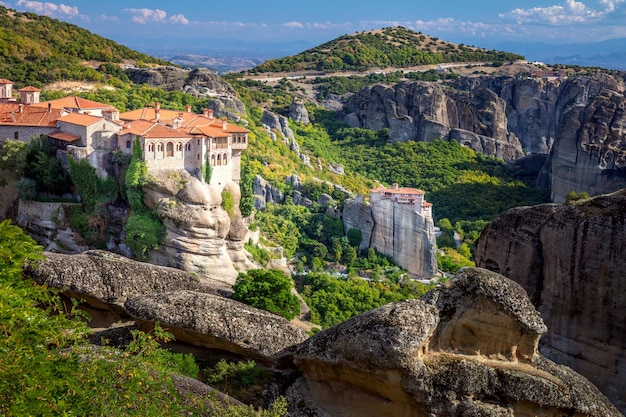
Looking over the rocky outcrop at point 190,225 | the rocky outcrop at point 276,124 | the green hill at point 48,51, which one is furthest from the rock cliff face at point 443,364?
the rocky outcrop at point 276,124

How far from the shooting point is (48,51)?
194 feet

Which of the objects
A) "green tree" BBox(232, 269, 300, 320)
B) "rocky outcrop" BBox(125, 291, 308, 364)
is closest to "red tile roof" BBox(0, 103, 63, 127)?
"green tree" BBox(232, 269, 300, 320)

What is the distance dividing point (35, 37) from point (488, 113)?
47773 millimetres

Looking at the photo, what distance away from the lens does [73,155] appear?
1268 inches

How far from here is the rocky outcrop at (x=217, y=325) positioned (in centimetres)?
1438

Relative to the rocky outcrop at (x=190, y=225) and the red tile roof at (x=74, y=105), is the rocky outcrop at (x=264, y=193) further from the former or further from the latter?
the rocky outcrop at (x=190, y=225)

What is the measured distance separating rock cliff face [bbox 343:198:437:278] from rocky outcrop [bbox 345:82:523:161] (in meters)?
29.5

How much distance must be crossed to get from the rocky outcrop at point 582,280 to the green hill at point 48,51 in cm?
4215

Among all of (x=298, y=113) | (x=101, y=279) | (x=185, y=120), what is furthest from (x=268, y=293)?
(x=298, y=113)

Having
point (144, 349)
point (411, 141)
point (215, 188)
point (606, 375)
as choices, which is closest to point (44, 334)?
point (144, 349)

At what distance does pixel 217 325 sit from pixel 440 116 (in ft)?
215

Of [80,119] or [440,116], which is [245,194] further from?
[440,116]

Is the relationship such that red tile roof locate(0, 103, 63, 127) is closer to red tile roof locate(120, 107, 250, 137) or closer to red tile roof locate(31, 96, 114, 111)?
red tile roof locate(31, 96, 114, 111)

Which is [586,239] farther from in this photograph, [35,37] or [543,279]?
[35,37]
